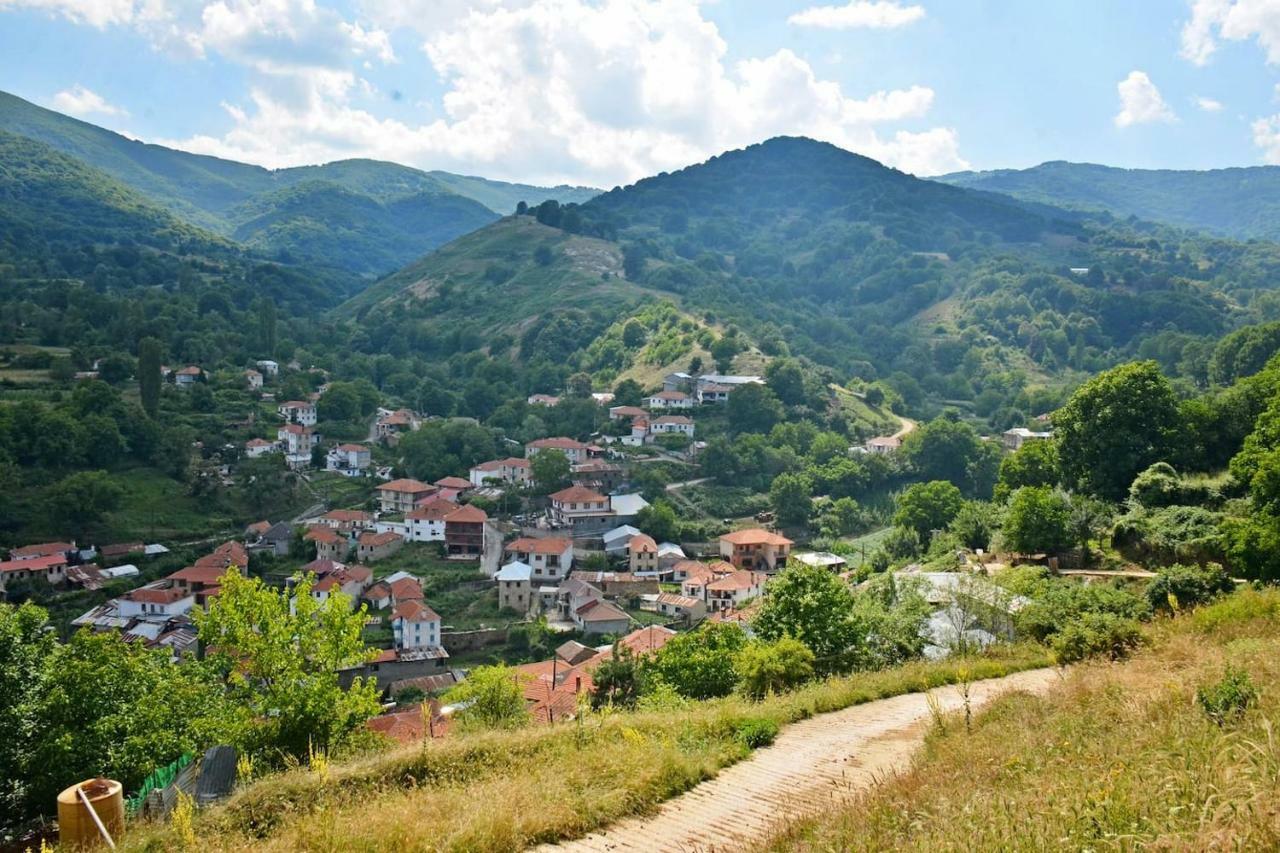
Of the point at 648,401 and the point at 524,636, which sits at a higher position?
the point at 648,401

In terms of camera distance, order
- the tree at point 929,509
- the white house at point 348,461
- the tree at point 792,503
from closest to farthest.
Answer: the tree at point 929,509
the tree at point 792,503
the white house at point 348,461

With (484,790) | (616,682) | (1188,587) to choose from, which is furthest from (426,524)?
(484,790)

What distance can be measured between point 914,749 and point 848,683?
2647 millimetres

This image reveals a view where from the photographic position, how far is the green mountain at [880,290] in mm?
78250

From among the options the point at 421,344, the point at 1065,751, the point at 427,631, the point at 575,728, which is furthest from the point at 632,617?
the point at 421,344

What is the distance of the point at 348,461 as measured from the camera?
51.1 m

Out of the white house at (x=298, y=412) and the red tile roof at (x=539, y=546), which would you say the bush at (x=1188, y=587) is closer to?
the red tile roof at (x=539, y=546)

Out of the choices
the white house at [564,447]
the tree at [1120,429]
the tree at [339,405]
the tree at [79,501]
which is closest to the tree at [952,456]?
the white house at [564,447]

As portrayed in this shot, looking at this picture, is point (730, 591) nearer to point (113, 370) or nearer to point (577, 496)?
point (577, 496)

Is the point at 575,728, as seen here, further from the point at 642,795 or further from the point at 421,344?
the point at 421,344

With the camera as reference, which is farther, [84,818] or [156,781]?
[156,781]

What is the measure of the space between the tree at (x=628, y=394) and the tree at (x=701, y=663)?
44070mm

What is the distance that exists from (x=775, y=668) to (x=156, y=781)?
23.9 feet

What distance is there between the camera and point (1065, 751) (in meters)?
5.37
